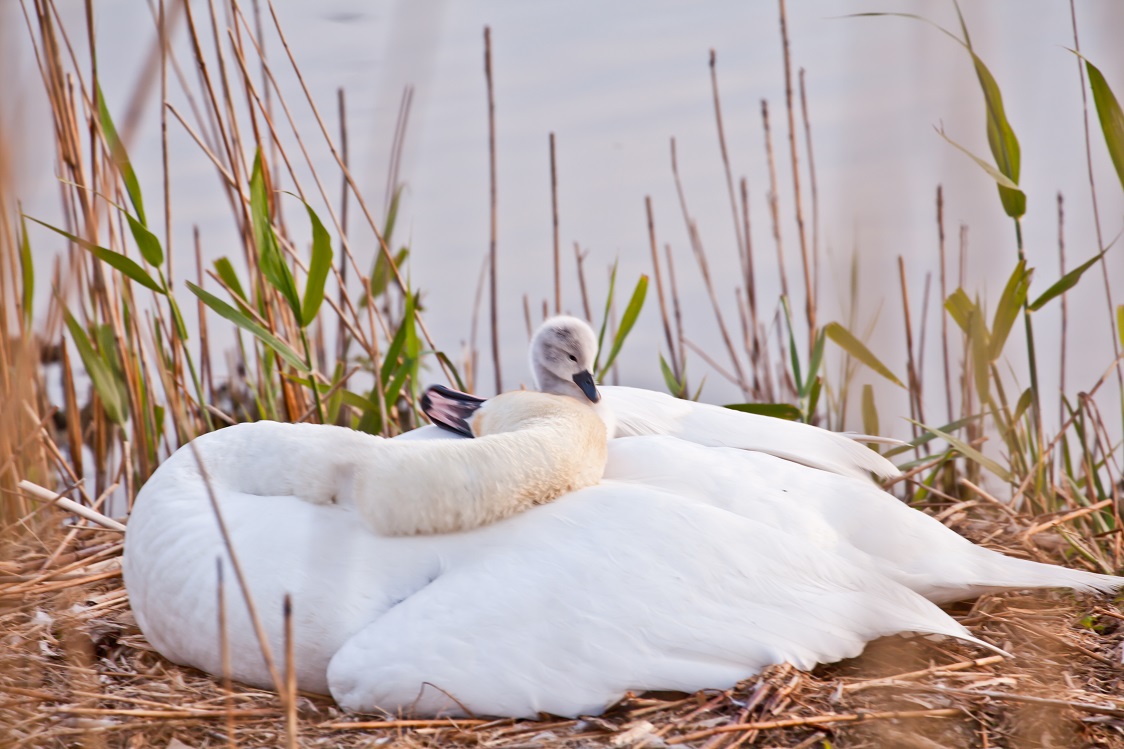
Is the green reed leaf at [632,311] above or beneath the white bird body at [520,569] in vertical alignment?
above

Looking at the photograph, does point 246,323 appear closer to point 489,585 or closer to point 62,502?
point 62,502

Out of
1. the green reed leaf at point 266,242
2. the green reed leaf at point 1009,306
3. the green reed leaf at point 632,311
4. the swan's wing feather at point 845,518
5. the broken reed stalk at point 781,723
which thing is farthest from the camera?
the green reed leaf at point 632,311

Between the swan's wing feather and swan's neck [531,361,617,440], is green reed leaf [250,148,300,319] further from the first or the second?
the swan's wing feather

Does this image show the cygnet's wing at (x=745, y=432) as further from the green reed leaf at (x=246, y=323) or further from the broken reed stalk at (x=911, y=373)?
the broken reed stalk at (x=911, y=373)

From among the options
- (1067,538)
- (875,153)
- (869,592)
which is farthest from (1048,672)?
(875,153)

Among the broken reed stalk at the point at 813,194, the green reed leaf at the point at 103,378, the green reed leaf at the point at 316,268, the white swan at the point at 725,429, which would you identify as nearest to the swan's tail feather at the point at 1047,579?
the white swan at the point at 725,429

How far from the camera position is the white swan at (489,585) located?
6.59ft

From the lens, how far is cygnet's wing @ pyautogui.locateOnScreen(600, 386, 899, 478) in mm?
2703

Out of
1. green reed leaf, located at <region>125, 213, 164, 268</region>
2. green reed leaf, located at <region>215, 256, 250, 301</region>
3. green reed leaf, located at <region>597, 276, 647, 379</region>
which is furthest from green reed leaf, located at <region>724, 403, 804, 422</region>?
green reed leaf, located at <region>125, 213, 164, 268</region>

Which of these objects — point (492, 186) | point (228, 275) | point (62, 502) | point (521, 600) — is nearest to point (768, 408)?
point (492, 186)

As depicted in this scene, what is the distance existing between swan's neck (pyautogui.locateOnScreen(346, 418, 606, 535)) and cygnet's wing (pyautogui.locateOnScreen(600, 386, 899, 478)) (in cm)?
56

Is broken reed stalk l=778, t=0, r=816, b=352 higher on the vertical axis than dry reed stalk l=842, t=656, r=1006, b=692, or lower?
higher

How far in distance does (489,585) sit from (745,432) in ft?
3.11

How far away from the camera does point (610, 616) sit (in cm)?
204
